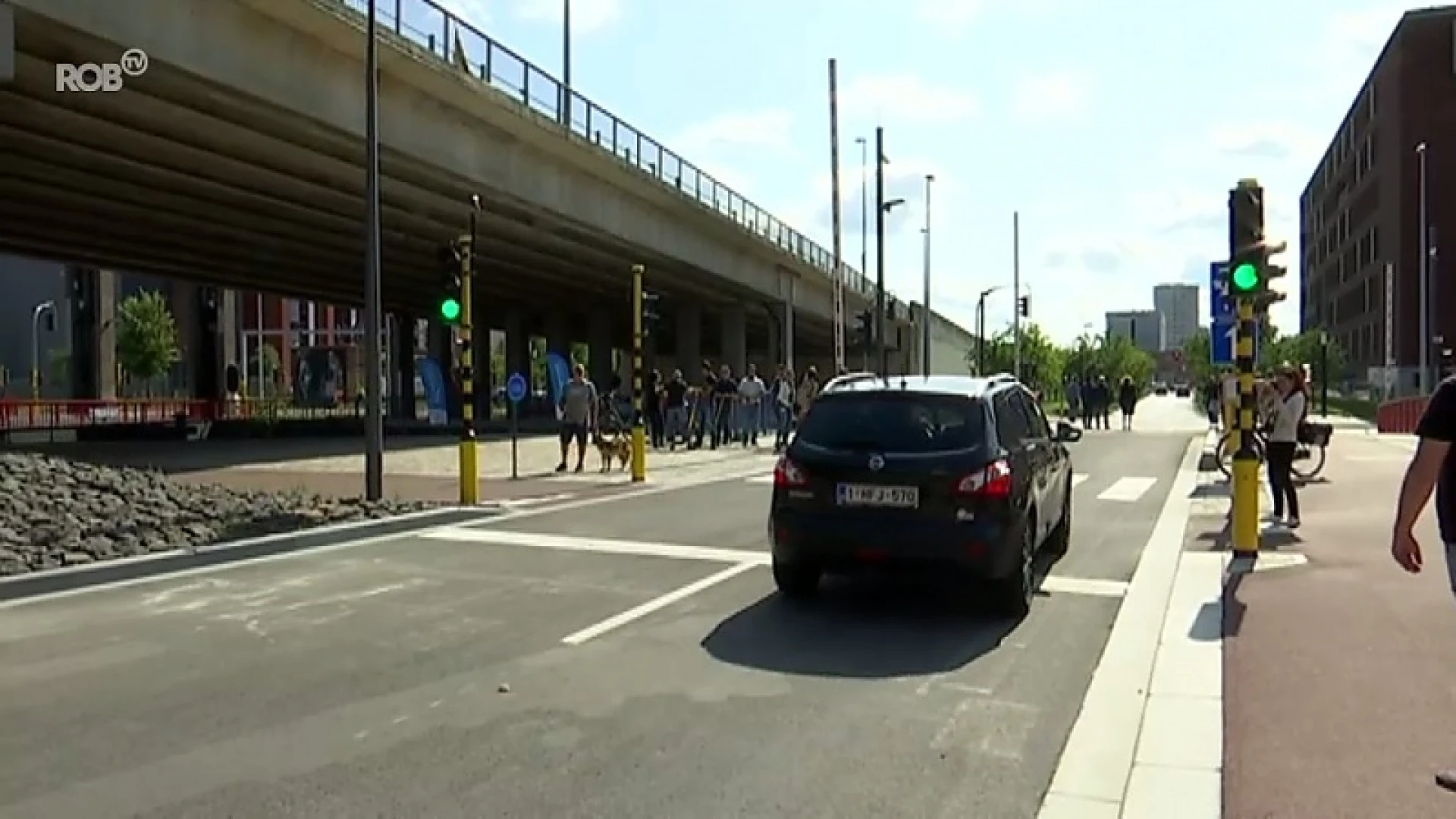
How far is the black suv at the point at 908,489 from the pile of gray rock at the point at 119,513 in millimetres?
5872

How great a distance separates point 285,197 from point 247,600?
2410 centimetres

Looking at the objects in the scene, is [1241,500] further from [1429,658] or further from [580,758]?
[580,758]

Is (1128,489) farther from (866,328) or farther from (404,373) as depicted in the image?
(404,373)

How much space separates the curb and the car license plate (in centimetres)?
594

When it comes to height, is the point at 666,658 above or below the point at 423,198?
below

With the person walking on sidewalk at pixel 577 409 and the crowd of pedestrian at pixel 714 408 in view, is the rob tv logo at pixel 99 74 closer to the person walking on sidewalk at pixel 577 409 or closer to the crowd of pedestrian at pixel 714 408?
the person walking on sidewalk at pixel 577 409

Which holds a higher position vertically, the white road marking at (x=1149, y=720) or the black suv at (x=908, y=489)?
the black suv at (x=908, y=489)

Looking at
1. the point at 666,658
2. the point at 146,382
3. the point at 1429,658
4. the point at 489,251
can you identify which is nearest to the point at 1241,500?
the point at 1429,658

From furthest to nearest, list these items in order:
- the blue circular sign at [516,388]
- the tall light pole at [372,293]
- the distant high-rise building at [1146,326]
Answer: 1. the distant high-rise building at [1146,326]
2. the blue circular sign at [516,388]
3. the tall light pole at [372,293]

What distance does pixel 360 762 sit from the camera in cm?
583

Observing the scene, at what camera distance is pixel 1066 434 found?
12648mm

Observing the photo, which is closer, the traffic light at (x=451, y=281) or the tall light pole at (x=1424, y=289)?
the traffic light at (x=451, y=281)

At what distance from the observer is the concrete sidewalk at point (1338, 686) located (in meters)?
5.27

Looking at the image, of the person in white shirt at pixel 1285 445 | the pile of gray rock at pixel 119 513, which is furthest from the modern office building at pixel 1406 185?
the pile of gray rock at pixel 119 513
